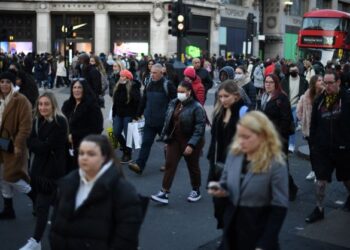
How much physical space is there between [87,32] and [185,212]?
1388 inches

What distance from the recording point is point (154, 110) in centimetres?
906

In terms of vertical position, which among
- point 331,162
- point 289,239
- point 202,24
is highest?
point 202,24

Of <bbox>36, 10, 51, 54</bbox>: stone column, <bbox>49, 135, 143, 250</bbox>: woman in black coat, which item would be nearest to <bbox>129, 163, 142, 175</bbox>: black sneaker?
<bbox>49, 135, 143, 250</bbox>: woman in black coat

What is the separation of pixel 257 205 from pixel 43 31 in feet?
124

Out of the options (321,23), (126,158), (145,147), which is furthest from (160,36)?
(145,147)

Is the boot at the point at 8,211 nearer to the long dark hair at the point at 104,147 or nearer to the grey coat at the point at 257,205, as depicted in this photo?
the long dark hair at the point at 104,147

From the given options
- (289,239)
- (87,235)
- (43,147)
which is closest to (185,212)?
(289,239)

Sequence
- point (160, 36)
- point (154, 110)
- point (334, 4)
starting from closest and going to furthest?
point (154, 110) → point (160, 36) → point (334, 4)

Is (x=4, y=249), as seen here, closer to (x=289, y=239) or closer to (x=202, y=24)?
(x=289, y=239)

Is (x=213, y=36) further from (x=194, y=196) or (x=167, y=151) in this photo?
(x=167, y=151)

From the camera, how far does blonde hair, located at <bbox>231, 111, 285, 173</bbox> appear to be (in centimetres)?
363

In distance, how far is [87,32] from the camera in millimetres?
41094

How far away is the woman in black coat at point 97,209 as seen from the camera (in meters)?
3.48

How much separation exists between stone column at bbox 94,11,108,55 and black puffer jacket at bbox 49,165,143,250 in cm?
3673
